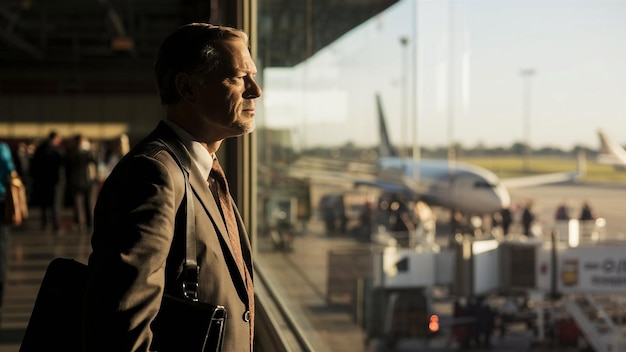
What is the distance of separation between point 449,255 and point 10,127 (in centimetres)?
1256

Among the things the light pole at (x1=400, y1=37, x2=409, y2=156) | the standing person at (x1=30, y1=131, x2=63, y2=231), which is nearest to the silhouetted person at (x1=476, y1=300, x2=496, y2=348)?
the light pole at (x1=400, y1=37, x2=409, y2=156)

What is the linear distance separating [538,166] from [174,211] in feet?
143

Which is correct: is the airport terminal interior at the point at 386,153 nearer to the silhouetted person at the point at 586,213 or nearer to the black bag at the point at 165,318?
the silhouetted person at the point at 586,213

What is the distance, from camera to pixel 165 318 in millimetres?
1455

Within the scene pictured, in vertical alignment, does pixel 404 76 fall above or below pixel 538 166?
above

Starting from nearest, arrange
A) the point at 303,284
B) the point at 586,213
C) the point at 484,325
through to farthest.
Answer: the point at 303,284 → the point at 484,325 → the point at 586,213

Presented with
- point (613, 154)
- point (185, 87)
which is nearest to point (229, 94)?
point (185, 87)

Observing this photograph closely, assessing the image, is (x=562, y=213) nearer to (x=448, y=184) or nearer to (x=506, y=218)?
(x=506, y=218)

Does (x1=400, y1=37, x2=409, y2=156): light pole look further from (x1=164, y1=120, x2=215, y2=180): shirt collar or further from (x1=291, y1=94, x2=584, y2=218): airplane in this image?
(x1=164, y1=120, x2=215, y2=180): shirt collar

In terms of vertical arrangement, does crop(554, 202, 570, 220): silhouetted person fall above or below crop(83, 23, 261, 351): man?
below

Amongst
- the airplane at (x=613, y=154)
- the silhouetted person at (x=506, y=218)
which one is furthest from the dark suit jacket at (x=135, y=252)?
the silhouetted person at (x=506, y=218)

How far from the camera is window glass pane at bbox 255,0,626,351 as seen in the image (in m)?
11.4

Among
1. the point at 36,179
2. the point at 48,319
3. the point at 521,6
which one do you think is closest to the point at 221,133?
the point at 48,319

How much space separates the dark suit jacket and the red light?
22153 mm
